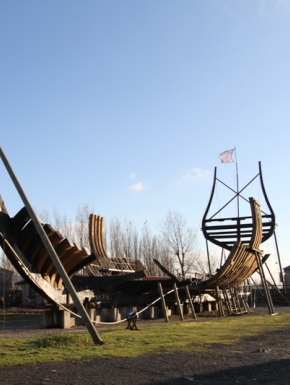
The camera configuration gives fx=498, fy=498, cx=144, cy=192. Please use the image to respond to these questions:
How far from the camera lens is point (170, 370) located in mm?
6688

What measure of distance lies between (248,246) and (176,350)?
13538mm

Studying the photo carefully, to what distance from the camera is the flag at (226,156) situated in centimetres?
2812

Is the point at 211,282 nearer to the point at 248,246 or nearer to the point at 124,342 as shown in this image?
the point at 248,246

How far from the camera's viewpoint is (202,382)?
584 centimetres

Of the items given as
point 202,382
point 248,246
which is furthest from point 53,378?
point 248,246

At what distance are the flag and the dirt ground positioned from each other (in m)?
20.2

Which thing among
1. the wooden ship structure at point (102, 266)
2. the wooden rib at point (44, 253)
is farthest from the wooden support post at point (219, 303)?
the wooden rib at point (44, 253)

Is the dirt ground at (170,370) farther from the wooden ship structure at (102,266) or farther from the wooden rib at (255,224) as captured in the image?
the wooden rib at (255,224)

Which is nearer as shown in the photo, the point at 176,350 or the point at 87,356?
the point at 87,356

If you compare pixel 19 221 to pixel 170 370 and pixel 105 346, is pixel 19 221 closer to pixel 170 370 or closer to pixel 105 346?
pixel 105 346

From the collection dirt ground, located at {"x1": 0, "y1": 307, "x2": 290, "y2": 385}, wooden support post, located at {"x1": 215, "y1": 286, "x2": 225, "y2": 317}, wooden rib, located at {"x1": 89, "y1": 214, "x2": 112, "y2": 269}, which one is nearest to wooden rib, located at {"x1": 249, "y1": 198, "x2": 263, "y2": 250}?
wooden support post, located at {"x1": 215, "y1": 286, "x2": 225, "y2": 317}

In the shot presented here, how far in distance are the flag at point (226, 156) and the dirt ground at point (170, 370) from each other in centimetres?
2020

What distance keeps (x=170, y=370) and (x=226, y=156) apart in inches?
885

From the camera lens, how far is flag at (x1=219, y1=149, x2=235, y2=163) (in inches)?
1107
